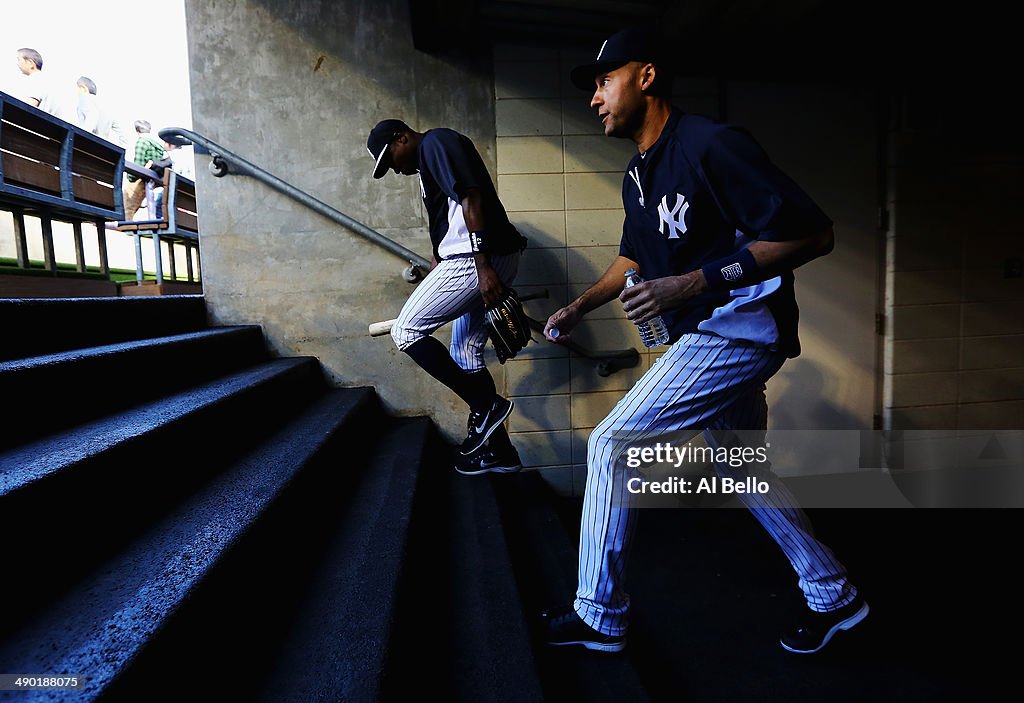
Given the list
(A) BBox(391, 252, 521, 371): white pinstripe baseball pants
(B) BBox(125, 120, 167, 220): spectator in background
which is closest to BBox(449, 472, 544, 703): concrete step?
(A) BBox(391, 252, 521, 371): white pinstripe baseball pants

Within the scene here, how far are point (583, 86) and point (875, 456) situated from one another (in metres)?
3.19

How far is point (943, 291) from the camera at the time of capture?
11.4ft

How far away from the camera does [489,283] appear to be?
2.23 m

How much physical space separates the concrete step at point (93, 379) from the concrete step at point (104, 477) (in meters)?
0.08

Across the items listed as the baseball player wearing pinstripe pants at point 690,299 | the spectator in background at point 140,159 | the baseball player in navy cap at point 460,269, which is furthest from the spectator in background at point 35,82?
the baseball player wearing pinstripe pants at point 690,299

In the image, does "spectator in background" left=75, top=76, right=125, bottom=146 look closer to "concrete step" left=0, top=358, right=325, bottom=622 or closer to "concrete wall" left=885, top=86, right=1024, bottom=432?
"concrete step" left=0, top=358, right=325, bottom=622

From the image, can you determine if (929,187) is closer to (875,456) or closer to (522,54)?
(875,456)

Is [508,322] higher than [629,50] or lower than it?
lower

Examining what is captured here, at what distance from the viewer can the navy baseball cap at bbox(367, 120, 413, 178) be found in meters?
2.39

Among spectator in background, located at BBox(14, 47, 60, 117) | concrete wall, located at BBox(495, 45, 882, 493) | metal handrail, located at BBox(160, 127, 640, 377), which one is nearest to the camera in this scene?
metal handrail, located at BBox(160, 127, 640, 377)

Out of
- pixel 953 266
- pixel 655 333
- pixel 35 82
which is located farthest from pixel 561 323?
pixel 35 82

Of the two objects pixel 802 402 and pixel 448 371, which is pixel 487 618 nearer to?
pixel 448 371

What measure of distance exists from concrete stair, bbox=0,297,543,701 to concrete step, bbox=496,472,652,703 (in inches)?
4.9

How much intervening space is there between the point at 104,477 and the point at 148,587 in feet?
1.21
